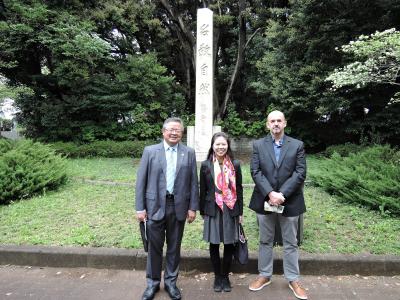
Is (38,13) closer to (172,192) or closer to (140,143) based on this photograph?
(140,143)

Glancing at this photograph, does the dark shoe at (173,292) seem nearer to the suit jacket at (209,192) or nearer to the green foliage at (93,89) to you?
the suit jacket at (209,192)

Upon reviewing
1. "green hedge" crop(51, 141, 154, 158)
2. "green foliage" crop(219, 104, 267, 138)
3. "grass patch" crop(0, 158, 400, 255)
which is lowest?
"grass patch" crop(0, 158, 400, 255)

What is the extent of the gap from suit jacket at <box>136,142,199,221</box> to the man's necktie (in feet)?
0.11

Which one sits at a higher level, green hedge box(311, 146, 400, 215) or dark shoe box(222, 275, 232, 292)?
green hedge box(311, 146, 400, 215)

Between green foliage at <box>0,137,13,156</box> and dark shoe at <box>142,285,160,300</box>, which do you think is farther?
green foliage at <box>0,137,13,156</box>

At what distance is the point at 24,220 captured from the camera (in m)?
5.36

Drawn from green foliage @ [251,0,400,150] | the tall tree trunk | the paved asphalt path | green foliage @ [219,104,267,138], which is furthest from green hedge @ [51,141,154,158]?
the paved asphalt path

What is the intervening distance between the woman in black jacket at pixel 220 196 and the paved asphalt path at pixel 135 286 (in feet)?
0.97

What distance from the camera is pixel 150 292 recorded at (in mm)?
3377

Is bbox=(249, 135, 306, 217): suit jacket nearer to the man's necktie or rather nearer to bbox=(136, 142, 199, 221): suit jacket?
bbox=(136, 142, 199, 221): suit jacket

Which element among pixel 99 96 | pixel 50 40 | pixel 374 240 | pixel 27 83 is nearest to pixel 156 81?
pixel 99 96

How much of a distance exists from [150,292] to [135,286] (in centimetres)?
39

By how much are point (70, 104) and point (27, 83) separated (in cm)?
267

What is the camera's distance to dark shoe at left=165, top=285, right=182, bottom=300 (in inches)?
132
